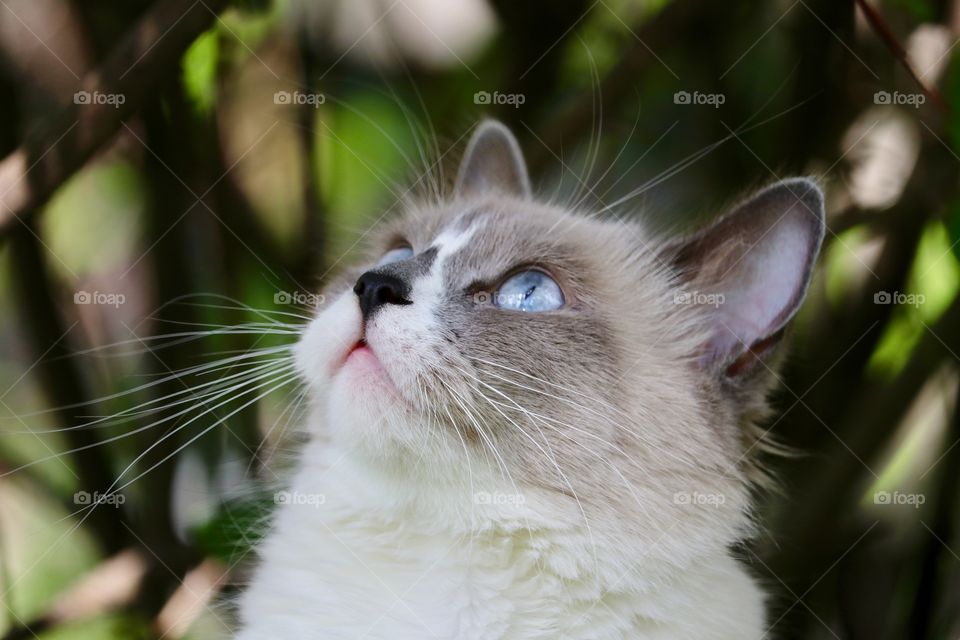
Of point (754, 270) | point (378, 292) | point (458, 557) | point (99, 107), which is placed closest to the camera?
point (378, 292)

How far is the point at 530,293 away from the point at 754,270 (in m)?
0.44

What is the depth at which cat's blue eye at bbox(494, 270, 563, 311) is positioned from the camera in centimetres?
158

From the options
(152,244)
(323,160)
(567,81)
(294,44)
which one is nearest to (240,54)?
(294,44)

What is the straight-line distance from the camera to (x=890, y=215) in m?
2.26

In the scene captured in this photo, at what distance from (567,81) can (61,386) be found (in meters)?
1.58

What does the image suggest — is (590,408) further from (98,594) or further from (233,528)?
(98,594)

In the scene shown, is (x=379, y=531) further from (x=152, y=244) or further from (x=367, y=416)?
(x=152, y=244)

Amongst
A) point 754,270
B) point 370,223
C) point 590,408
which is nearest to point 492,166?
point 370,223

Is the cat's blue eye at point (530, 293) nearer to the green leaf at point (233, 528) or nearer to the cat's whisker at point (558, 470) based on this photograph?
the cat's whisker at point (558, 470)

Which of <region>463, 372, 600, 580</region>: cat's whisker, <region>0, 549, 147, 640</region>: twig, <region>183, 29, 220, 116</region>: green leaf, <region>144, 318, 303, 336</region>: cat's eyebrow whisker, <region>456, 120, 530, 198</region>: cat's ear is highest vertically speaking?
<region>183, 29, 220, 116</region>: green leaf

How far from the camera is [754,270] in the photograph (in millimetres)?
1654

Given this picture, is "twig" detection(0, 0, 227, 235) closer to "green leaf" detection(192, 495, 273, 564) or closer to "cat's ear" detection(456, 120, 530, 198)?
"cat's ear" detection(456, 120, 530, 198)

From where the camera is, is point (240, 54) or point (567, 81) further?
point (567, 81)

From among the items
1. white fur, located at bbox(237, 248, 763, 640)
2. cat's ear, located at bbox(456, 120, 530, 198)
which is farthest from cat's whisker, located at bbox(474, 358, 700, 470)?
cat's ear, located at bbox(456, 120, 530, 198)
